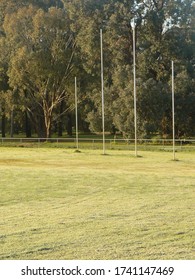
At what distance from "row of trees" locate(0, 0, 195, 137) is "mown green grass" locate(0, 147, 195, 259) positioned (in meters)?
19.5

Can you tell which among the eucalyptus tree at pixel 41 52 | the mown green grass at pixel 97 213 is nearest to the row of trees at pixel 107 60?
the eucalyptus tree at pixel 41 52

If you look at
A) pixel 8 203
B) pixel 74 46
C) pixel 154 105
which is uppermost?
pixel 74 46

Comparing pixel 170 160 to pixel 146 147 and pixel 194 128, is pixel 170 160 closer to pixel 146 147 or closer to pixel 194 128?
pixel 146 147

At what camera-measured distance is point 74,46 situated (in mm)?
56688

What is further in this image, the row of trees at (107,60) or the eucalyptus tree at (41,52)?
the eucalyptus tree at (41,52)

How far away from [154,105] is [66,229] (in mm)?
35980

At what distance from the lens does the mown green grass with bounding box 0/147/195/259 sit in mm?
10906

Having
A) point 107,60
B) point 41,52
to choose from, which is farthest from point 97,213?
point 41,52

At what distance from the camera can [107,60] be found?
5309cm

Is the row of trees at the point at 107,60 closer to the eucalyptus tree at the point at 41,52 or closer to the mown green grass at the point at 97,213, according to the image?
the eucalyptus tree at the point at 41,52

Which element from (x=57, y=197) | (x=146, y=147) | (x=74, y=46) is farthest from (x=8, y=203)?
(x=74, y=46)

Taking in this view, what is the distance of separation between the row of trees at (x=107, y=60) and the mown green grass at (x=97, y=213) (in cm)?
1951

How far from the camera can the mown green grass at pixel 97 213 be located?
10.9 meters

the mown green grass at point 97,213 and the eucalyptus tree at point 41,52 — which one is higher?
the eucalyptus tree at point 41,52
